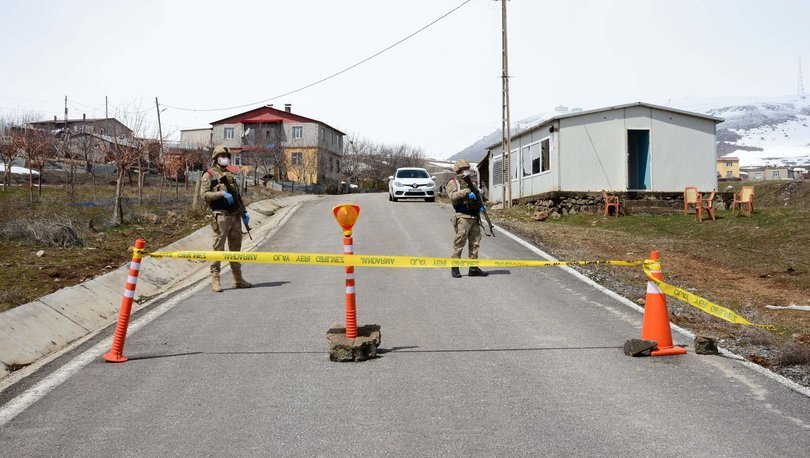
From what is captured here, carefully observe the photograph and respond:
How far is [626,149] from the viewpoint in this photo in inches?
1051

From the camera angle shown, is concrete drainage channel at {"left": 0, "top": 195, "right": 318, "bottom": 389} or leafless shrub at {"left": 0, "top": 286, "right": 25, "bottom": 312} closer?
concrete drainage channel at {"left": 0, "top": 195, "right": 318, "bottom": 389}

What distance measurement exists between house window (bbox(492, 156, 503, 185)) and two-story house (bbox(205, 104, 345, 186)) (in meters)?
31.0

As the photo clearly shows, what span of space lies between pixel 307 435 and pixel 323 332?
3.03m

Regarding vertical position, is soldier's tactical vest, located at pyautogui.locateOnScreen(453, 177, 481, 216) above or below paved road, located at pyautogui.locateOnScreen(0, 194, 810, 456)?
above

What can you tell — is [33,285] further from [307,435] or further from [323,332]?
[307,435]

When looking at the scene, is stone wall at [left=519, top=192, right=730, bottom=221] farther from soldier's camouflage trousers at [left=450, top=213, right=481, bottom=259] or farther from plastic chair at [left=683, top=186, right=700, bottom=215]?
soldier's camouflage trousers at [left=450, top=213, right=481, bottom=259]

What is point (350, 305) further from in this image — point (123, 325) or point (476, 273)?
point (476, 273)

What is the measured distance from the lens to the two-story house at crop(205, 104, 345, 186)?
66938 millimetres

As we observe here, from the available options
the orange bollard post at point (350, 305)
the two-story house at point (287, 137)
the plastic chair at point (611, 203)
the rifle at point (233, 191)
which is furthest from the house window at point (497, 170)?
the two-story house at point (287, 137)

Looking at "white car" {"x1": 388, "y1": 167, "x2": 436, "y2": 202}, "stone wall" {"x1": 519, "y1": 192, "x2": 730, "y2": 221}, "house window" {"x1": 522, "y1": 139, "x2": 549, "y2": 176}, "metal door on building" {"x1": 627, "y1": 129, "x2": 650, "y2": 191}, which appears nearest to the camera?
"stone wall" {"x1": 519, "y1": 192, "x2": 730, "y2": 221}

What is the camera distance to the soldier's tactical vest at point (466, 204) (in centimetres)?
1145

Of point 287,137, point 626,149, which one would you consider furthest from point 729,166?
point 626,149

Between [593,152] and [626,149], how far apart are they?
1213 millimetres

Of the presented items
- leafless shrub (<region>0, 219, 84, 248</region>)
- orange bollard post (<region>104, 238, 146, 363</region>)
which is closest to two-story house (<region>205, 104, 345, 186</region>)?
leafless shrub (<region>0, 219, 84, 248</region>)
